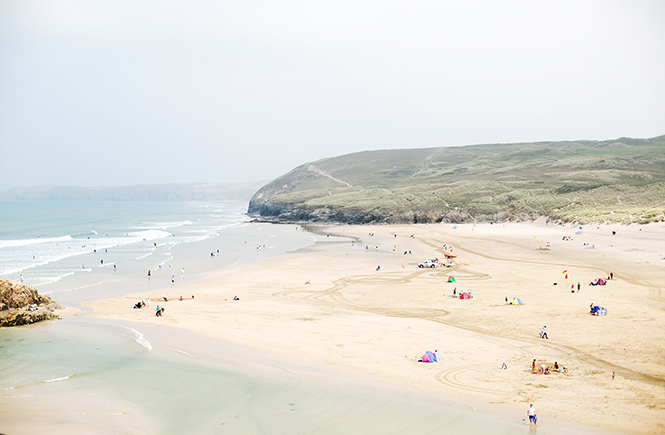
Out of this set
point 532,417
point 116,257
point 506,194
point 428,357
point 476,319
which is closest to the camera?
point 532,417

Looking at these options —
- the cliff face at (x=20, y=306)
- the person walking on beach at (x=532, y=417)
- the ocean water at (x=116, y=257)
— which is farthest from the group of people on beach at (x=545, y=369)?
the ocean water at (x=116, y=257)

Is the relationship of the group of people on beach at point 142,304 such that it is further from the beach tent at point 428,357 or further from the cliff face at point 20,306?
the beach tent at point 428,357

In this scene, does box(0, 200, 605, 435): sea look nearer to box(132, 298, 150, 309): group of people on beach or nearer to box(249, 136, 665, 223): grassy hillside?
box(132, 298, 150, 309): group of people on beach

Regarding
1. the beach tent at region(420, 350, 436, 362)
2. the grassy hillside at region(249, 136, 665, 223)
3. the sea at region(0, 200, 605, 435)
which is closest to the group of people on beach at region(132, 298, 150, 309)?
the sea at region(0, 200, 605, 435)

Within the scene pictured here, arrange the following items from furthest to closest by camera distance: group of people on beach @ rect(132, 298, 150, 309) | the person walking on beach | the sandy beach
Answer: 1. group of people on beach @ rect(132, 298, 150, 309)
2. the sandy beach
3. the person walking on beach

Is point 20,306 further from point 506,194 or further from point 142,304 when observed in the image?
point 506,194

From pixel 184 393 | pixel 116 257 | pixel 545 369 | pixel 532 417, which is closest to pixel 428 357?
pixel 545 369

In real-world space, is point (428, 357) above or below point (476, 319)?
above
